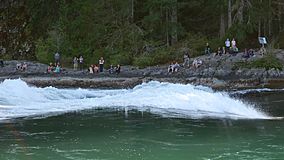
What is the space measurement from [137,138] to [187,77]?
856 inches

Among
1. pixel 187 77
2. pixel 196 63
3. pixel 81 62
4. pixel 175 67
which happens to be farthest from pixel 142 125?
pixel 81 62

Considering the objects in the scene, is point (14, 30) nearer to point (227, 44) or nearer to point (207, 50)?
point (207, 50)

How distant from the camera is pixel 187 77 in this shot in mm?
37188

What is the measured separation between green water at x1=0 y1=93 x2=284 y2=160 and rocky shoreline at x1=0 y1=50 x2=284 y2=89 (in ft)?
48.9

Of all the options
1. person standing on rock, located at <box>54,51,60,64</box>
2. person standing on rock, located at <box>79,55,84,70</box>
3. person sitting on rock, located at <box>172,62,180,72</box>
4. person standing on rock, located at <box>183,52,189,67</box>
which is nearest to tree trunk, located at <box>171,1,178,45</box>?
person standing on rock, located at <box>183,52,189,67</box>

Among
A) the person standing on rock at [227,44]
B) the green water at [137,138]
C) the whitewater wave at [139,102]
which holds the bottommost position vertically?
the green water at [137,138]

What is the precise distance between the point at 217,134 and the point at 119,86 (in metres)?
20.2

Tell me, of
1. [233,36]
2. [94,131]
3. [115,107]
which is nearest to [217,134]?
[94,131]

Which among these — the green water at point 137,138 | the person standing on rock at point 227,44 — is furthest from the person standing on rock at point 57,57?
the green water at point 137,138

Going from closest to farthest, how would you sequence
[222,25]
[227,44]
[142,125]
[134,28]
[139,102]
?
[142,125]
[139,102]
[227,44]
[222,25]
[134,28]

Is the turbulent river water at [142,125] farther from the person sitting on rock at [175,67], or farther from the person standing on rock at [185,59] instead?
the person standing on rock at [185,59]

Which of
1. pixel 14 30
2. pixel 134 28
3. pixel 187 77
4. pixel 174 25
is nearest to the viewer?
pixel 187 77

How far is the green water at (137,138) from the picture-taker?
13.4 meters

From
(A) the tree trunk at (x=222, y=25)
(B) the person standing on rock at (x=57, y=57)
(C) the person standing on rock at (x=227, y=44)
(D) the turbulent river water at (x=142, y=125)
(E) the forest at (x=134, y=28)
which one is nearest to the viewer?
(D) the turbulent river water at (x=142, y=125)
